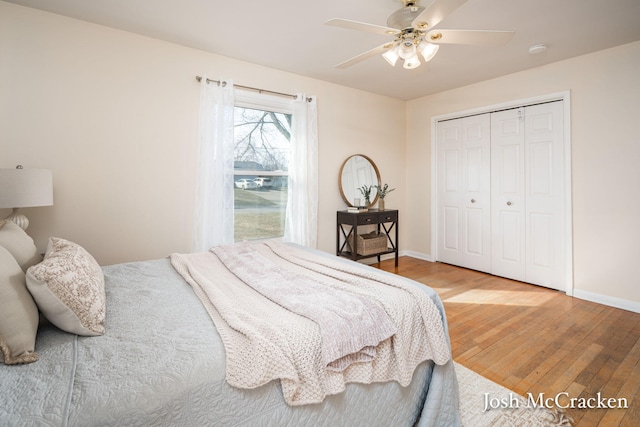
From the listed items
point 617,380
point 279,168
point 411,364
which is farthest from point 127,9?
point 617,380

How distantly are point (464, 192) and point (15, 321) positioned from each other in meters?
4.55

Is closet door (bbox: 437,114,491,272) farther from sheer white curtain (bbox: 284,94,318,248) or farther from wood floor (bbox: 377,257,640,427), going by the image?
sheer white curtain (bbox: 284,94,318,248)

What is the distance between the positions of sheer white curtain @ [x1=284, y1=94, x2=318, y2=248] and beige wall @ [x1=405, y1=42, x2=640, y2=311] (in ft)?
8.36

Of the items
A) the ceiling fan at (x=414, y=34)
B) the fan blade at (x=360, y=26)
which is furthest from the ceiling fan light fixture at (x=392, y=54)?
the fan blade at (x=360, y=26)

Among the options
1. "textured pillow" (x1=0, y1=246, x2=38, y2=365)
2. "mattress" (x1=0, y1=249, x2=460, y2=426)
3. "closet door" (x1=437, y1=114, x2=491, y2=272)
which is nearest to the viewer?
"mattress" (x1=0, y1=249, x2=460, y2=426)

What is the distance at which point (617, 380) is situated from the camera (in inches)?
74.0

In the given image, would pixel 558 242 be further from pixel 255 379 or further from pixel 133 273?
pixel 133 273

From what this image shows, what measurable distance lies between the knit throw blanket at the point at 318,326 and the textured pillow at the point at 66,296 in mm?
425

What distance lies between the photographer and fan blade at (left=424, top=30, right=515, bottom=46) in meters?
1.82

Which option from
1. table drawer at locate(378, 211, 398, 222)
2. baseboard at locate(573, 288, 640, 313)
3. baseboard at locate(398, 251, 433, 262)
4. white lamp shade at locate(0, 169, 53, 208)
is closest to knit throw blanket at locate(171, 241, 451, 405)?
white lamp shade at locate(0, 169, 53, 208)

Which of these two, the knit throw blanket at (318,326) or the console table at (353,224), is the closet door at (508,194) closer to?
the console table at (353,224)

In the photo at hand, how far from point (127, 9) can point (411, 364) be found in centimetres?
312

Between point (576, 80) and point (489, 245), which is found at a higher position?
point (576, 80)

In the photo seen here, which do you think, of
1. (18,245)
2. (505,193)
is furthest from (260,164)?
(505,193)
